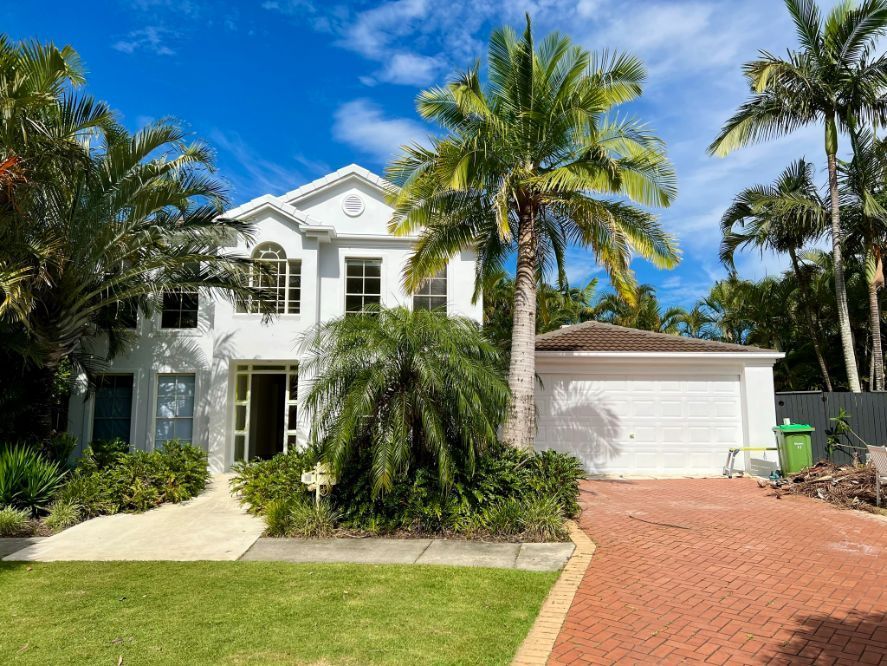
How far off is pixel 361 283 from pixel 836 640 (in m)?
12.1

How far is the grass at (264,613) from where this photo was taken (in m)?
4.60

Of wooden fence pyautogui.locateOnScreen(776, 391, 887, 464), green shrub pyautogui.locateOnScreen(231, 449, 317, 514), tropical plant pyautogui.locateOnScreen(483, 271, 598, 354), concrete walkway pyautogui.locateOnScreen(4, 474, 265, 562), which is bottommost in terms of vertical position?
concrete walkway pyautogui.locateOnScreen(4, 474, 265, 562)

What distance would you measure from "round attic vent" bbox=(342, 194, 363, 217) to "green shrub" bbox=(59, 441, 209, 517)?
271 inches

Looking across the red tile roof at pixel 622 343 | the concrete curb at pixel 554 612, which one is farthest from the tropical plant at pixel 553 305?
the concrete curb at pixel 554 612

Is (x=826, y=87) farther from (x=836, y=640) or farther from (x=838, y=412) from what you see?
(x=836, y=640)

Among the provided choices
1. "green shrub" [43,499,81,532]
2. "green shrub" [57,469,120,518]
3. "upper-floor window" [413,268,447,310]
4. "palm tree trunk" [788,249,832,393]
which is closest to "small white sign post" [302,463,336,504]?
"green shrub" [57,469,120,518]

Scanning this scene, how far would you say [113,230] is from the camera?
10398 millimetres

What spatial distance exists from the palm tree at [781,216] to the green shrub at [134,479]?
644 inches

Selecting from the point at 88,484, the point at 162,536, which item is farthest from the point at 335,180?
the point at 162,536

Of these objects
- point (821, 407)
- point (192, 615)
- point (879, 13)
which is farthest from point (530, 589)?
point (879, 13)

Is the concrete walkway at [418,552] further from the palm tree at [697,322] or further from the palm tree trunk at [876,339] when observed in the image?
the palm tree at [697,322]

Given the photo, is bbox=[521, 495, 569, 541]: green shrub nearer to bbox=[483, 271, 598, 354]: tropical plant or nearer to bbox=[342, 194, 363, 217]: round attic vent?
bbox=[342, 194, 363, 217]: round attic vent

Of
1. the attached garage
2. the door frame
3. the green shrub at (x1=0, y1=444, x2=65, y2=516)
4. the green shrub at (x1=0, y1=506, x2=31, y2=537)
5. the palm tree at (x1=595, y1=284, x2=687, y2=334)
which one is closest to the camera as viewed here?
the green shrub at (x1=0, y1=506, x2=31, y2=537)

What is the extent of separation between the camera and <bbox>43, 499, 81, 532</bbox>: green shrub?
9.40 metres
